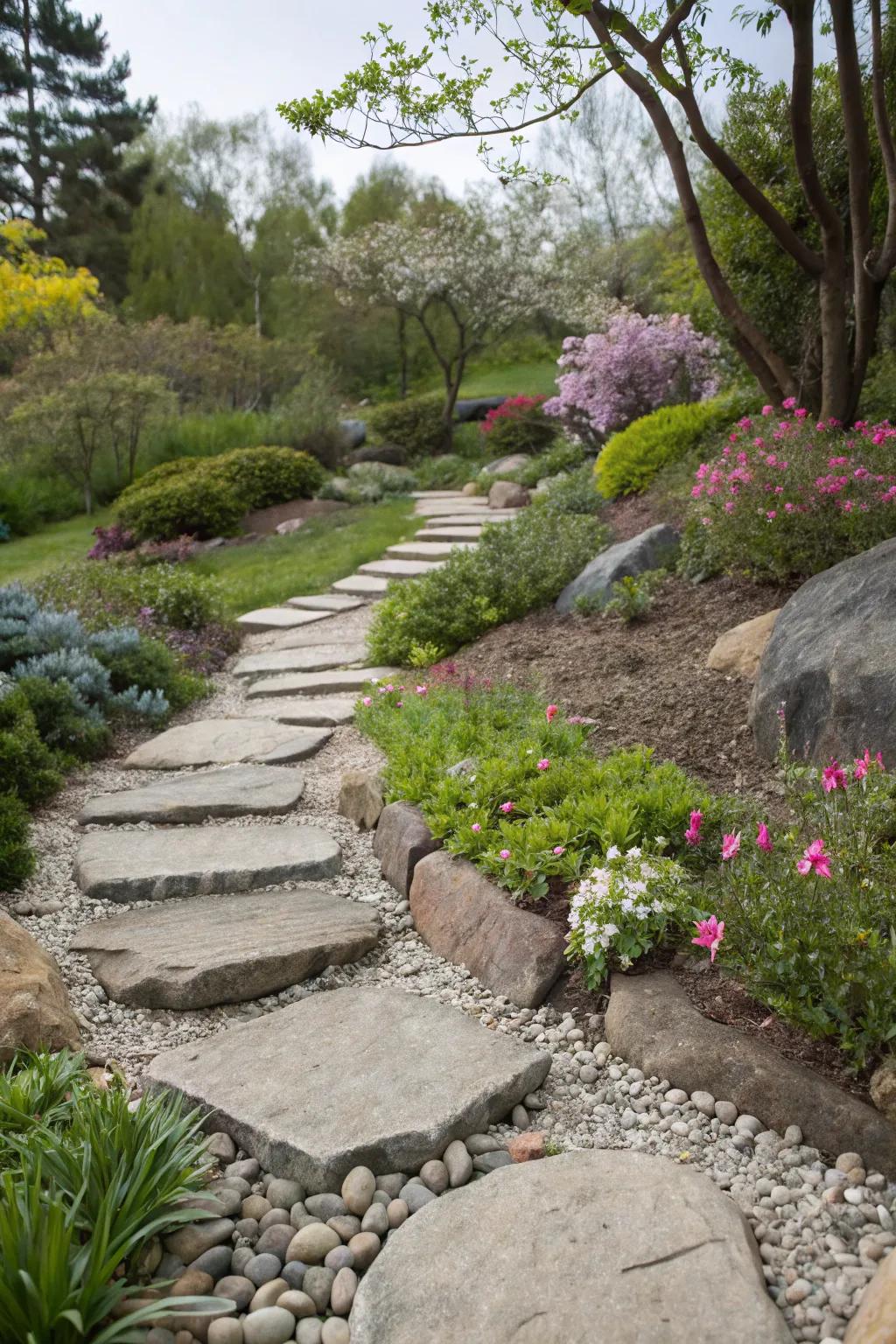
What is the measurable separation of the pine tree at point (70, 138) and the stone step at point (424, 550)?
21621 mm

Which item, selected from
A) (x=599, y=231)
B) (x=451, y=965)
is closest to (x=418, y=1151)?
(x=451, y=965)

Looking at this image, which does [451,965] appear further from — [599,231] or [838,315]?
[599,231]

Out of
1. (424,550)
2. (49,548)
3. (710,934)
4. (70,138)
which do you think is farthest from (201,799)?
Answer: (70,138)

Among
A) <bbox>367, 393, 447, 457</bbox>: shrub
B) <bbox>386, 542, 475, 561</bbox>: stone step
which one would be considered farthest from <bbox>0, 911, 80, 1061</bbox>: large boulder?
<bbox>367, 393, 447, 457</bbox>: shrub

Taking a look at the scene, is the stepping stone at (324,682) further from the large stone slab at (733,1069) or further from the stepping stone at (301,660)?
the large stone slab at (733,1069)

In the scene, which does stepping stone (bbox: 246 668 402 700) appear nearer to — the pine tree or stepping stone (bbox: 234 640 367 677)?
stepping stone (bbox: 234 640 367 677)

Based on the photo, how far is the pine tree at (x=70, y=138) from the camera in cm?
2369

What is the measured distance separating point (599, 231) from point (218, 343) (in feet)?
37.0

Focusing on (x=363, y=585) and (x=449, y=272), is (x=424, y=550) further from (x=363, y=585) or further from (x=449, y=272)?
(x=449, y=272)

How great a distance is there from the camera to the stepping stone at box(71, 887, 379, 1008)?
268 cm

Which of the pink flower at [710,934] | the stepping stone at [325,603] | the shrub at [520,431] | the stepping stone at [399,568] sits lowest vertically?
the stepping stone at [325,603]

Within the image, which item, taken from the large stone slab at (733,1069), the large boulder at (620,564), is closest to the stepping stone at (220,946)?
the large stone slab at (733,1069)

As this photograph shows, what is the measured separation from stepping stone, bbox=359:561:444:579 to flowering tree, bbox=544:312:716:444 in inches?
122

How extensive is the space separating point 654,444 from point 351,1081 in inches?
270
